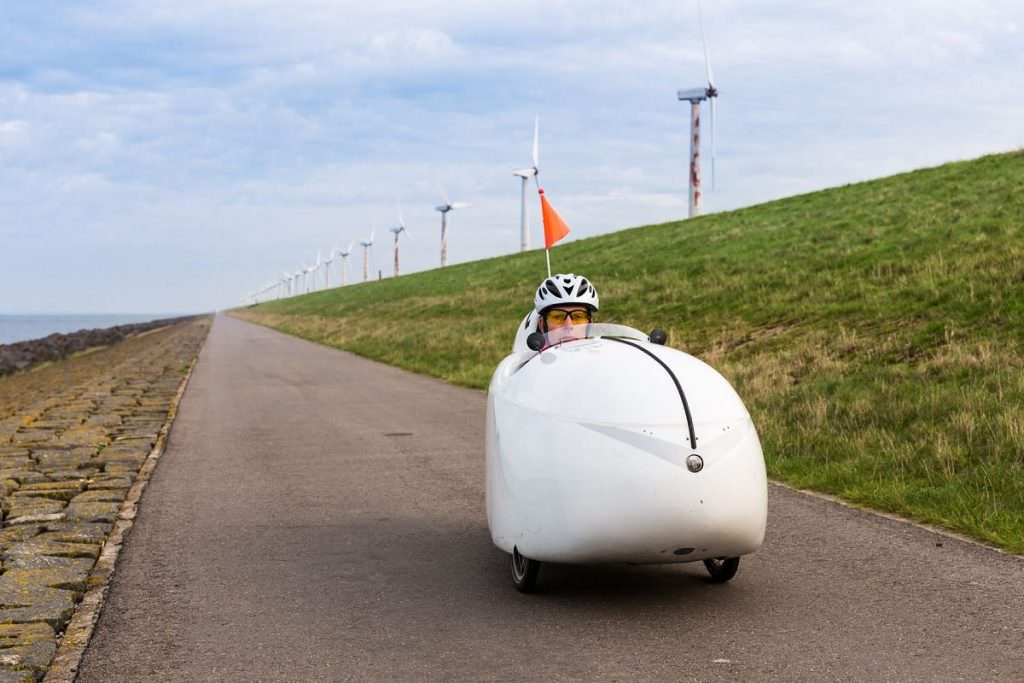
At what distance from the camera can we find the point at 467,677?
4.68 meters

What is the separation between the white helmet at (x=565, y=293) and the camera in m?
6.80

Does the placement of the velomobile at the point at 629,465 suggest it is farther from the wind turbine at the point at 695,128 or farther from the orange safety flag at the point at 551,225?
the wind turbine at the point at 695,128

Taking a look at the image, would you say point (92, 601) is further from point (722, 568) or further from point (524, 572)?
point (722, 568)

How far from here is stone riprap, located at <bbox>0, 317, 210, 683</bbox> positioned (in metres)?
5.65

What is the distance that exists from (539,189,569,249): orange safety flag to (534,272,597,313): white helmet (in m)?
0.84

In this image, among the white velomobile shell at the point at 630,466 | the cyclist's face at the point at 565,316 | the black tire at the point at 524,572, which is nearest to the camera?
the white velomobile shell at the point at 630,466

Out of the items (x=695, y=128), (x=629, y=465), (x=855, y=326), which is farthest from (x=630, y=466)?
(x=695, y=128)

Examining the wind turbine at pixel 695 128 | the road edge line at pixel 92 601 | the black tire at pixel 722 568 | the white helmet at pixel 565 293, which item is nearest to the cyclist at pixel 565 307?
the white helmet at pixel 565 293

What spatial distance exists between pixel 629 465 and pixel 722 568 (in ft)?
4.39

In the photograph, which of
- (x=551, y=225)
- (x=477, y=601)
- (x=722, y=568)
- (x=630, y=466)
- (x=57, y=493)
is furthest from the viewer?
(x=57, y=493)

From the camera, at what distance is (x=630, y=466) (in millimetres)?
5301

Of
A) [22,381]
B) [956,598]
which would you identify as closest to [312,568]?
[956,598]

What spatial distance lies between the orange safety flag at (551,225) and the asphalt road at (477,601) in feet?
7.26

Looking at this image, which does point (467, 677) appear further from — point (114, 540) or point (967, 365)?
point (967, 365)
